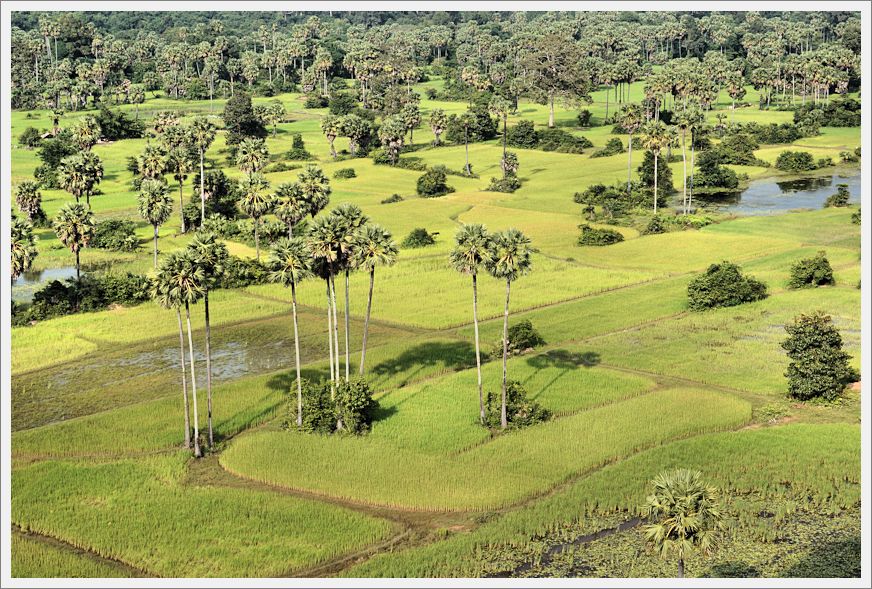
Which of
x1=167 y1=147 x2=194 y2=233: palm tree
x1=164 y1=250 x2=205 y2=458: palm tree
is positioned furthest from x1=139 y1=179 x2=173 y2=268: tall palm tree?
x1=164 y1=250 x2=205 y2=458: palm tree

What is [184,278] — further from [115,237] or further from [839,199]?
[839,199]

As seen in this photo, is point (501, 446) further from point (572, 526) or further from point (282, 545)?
point (282, 545)

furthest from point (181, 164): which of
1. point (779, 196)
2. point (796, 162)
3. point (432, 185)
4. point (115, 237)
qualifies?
point (796, 162)

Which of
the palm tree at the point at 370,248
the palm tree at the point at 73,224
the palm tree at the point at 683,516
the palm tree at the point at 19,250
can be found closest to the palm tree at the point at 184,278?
the palm tree at the point at 370,248

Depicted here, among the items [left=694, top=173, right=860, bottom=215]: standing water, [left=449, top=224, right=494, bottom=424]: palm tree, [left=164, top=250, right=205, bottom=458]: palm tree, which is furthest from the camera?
[left=694, top=173, right=860, bottom=215]: standing water

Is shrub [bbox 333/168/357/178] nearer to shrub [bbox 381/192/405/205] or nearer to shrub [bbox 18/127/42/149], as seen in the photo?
shrub [bbox 381/192/405/205]

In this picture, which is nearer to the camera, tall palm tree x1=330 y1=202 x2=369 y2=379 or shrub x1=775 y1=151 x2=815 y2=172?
tall palm tree x1=330 y1=202 x2=369 y2=379

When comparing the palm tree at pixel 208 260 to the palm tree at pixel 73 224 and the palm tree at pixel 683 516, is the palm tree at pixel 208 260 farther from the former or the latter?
the palm tree at pixel 73 224

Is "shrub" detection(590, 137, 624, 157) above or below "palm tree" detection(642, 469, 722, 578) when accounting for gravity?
above
